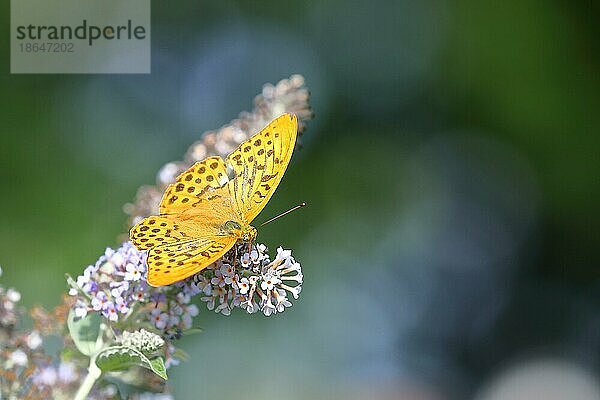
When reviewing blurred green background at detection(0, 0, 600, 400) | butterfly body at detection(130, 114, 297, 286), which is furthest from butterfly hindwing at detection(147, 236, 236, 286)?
blurred green background at detection(0, 0, 600, 400)

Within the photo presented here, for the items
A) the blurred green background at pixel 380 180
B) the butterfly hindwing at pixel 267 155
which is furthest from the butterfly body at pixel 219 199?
the blurred green background at pixel 380 180

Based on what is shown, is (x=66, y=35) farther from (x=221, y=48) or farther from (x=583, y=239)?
(x=583, y=239)

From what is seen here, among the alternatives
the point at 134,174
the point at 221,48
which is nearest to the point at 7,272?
the point at 134,174

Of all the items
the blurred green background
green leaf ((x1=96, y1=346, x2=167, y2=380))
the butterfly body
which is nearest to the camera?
green leaf ((x1=96, y1=346, x2=167, y2=380))

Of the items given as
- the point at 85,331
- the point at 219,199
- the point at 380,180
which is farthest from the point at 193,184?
the point at 380,180

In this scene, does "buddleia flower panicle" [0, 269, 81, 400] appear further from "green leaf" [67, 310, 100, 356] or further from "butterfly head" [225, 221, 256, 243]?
"butterfly head" [225, 221, 256, 243]
